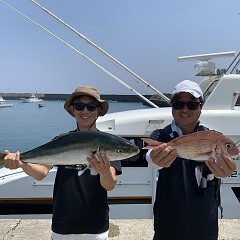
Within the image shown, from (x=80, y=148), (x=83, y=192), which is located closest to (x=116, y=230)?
(x=83, y=192)

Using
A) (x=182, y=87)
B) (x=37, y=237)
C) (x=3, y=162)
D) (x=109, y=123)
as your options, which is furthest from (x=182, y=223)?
(x=109, y=123)

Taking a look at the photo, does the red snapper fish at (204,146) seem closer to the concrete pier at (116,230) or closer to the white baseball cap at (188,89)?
the white baseball cap at (188,89)

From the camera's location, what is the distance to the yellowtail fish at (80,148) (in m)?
2.15

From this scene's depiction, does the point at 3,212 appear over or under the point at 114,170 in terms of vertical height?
under

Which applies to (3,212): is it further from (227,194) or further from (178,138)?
(178,138)

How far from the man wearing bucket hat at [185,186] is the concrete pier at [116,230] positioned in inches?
50.9

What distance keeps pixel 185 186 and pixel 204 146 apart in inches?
12.2

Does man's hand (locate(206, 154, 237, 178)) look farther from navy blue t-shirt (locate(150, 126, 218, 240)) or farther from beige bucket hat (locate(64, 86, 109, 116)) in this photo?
beige bucket hat (locate(64, 86, 109, 116))

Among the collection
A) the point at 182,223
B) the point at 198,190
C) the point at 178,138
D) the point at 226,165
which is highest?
the point at 178,138

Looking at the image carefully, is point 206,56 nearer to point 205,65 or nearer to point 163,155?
point 205,65

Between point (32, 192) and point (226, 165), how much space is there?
4078 mm

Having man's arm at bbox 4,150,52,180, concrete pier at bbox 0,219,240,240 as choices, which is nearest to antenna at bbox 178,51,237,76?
concrete pier at bbox 0,219,240,240

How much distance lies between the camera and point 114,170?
2322 millimetres

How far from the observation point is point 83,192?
2254mm
